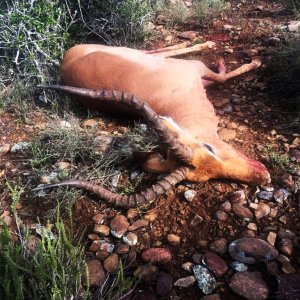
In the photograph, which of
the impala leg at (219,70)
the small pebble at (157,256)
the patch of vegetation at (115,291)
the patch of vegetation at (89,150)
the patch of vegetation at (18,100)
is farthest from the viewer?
the impala leg at (219,70)

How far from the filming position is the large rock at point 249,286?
260cm

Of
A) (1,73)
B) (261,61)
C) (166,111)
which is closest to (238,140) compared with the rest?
(166,111)

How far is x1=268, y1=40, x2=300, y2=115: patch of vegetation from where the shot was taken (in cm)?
434

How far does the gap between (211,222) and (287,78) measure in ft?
7.12

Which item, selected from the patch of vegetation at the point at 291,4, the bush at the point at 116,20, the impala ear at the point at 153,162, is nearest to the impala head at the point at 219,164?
the impala ear at the point at 153,162

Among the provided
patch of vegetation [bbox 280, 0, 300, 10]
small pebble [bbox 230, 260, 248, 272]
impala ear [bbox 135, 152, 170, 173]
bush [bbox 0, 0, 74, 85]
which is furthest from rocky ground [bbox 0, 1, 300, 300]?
patch of vegetation [bbox 280, 0, 300, 10]

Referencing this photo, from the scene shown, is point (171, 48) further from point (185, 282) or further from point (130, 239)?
point (185, 282)

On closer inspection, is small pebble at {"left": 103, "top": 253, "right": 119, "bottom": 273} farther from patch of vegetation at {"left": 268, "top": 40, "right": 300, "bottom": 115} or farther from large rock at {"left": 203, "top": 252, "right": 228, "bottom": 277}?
patch of vegetation at {"left": 268, "top": 40, "right": 300, "bottom": 115}

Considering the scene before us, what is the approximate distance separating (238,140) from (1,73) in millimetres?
2989

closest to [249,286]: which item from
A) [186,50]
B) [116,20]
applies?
[186,50]

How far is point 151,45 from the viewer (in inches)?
225

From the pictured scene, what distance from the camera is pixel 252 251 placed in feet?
9.27

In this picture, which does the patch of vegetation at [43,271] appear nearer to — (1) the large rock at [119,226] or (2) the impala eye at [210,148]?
(1) the large rock at [119,226]

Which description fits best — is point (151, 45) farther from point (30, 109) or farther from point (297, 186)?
point (297, 186)
